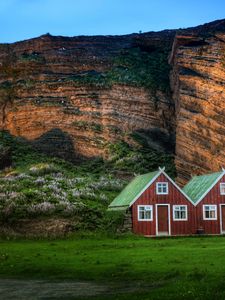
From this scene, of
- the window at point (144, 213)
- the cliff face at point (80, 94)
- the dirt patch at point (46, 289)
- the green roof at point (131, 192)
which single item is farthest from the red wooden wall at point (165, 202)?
the cliff face at point (80, 94)

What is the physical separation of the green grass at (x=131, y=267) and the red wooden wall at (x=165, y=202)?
13.0 m

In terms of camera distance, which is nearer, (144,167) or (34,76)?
(144,167)

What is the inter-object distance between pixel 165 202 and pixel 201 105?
31037 millimetres

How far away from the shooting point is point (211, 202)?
57156 mm

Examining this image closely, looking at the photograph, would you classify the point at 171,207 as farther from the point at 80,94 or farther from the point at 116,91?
the point at 80,94

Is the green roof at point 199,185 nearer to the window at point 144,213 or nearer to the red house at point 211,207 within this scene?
the red house at point 211,207

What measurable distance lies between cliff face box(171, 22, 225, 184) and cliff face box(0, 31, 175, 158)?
38.5ft

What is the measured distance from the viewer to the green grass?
20.8 metres

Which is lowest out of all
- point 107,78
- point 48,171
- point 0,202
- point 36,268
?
point 36,268

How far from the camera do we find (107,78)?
345ft

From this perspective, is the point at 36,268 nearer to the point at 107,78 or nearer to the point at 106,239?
the point at 106,239

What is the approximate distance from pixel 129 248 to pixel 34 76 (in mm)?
73224

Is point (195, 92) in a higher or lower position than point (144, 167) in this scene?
higher

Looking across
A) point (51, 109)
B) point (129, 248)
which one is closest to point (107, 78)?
point (51, 109)
